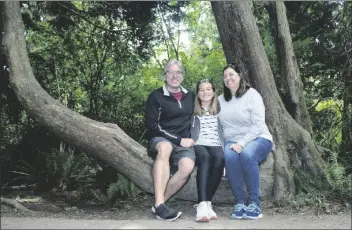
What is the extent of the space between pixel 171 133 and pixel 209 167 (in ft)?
2.34

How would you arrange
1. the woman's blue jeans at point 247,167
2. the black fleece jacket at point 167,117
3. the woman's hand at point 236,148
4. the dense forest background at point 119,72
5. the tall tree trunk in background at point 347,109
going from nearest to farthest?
the woman's blue jeans at point 247,167 < the woman's hand at point 236,148 < the black fleece jacket at point 167,117 < the dense forest background at point 119,72 < the tall tree trunk in background at point 347,109

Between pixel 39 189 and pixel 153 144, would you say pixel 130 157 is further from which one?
pixel 39 189

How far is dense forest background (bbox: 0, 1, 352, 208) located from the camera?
8.58 meters

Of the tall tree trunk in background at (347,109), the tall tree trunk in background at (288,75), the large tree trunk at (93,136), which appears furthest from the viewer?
the tall tree trunk in background at (347,109)

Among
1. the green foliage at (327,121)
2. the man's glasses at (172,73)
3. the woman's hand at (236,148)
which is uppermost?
the man's glasses at (172,73)

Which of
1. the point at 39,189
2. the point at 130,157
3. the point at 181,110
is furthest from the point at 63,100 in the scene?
the point at 181,110

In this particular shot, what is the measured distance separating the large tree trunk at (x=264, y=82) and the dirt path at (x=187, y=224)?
1.25 m

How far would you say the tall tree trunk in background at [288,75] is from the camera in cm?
756

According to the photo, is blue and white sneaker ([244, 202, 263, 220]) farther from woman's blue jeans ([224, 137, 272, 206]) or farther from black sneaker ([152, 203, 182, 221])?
black sneaker ([152, 203, 182, 221])

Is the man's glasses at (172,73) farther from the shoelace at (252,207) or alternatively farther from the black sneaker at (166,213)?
the shoelace at (252,207)

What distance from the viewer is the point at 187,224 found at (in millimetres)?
5070

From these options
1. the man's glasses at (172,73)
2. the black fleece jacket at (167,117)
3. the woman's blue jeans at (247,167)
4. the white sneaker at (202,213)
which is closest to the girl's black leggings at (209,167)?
the woman's blue jeans at (247,167)

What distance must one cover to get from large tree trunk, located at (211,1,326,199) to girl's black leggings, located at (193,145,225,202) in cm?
117

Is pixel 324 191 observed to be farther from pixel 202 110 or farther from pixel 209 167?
pixel 202 110
